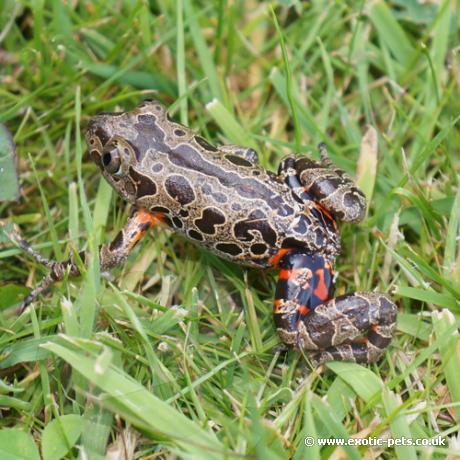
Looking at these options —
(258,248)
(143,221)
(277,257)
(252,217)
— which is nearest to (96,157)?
(143,221)

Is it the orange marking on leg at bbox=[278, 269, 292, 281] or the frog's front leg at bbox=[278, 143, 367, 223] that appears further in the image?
the frog's front leg at bbox=[278, 143, 367, 223]

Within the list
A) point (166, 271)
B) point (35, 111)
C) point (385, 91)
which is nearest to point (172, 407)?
point (166, 271)

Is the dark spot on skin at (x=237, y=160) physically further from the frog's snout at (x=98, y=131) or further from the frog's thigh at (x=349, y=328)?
the frog's thigh at (x=349, y=328)

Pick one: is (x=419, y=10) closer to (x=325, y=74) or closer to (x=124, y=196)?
(x=325, y=74)

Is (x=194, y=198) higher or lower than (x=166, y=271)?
higher

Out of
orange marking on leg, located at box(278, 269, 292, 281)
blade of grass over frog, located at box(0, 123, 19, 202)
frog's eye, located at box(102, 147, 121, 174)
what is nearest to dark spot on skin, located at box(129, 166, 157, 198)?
frog's eye, located at box(102, 147, 121, 174)

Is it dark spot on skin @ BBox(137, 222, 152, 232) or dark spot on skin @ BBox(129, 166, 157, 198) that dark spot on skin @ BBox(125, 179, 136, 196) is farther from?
dark spot on skin @ BBox(137, 222, 152, 232)

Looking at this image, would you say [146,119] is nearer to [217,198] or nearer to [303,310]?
[217,198]

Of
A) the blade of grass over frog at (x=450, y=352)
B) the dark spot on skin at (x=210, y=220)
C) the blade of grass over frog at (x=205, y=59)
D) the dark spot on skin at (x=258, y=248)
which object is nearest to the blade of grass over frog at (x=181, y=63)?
the blade of grass over frog at (x=205, y=59)
